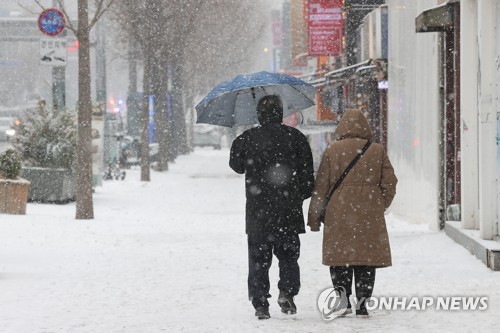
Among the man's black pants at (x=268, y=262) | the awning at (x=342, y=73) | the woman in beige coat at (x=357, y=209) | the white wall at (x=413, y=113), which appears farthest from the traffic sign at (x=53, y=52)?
the woman in beige coat at (x=357, y=209)

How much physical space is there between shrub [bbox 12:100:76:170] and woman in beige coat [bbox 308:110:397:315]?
15909 millimetres

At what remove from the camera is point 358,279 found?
8.71 meters

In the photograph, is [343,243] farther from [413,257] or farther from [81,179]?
[81,179]

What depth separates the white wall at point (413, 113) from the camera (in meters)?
17.4

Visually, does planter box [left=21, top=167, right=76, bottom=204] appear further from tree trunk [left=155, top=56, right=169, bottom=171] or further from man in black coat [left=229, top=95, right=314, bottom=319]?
tree trunk [left=155, top=56, right=169, bottom=171]

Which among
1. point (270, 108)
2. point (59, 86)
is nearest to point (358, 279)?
point (270, 108)

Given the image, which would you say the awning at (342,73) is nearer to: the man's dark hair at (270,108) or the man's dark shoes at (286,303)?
the man's dark hair at (270,108)

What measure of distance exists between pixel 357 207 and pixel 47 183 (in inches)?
623

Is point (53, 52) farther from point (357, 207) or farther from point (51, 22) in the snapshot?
point (357, 207)

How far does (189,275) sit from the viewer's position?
1202 cm

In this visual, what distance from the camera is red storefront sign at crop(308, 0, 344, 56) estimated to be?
31.5 metres

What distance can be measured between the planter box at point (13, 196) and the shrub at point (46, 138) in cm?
363

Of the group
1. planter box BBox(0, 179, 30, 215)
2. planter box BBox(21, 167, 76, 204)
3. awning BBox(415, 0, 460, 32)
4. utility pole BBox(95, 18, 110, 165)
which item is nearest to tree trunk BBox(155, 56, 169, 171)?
utility pole BBox(95, 18, 110, 165)

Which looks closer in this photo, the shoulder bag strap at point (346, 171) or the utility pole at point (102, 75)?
the shoulder bag strap at point (346, 171)
